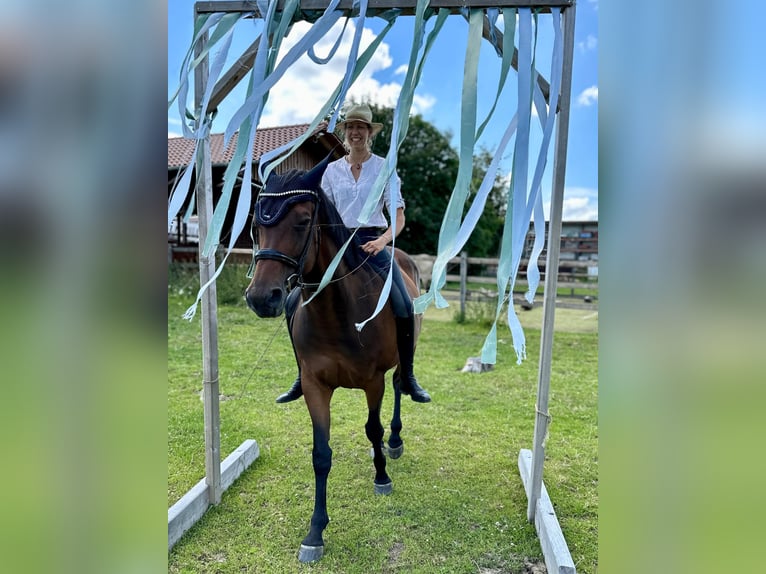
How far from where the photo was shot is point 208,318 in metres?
2.63

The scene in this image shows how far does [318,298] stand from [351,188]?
2.35 feet

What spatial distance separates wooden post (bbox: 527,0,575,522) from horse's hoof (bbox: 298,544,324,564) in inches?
51.4

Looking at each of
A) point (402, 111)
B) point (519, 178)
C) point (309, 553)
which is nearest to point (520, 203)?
point (519, 178)

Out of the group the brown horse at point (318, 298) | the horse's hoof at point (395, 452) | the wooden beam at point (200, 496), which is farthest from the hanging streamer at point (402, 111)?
the horse's hoof at point (395, 452)

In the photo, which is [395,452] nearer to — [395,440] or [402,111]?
[395,440]

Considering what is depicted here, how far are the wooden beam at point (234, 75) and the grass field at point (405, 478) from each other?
1.36 m

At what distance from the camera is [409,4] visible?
203 centimetres

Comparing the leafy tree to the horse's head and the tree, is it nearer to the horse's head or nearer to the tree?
the tree

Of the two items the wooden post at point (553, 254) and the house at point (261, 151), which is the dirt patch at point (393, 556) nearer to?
the wooden post at point (553, 254)

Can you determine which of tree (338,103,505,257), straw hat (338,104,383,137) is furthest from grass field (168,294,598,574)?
tree (338,103,505,257)

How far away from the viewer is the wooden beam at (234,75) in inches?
88.5
